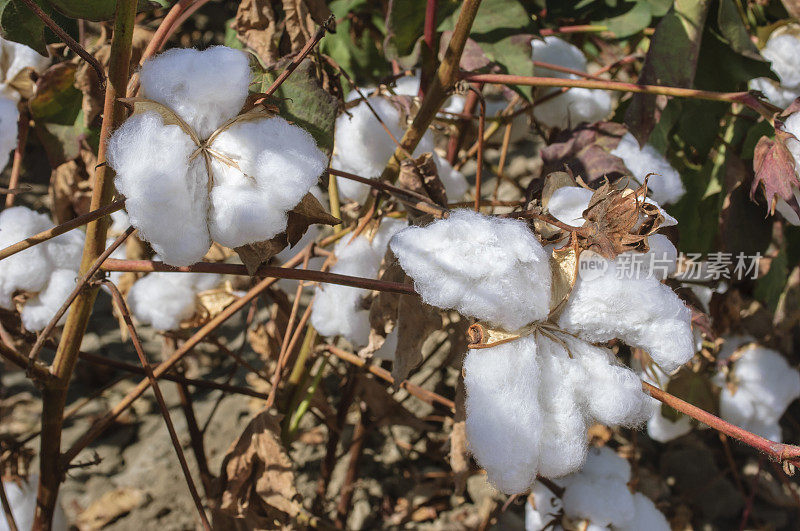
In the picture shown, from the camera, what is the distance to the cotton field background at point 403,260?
2.40ft

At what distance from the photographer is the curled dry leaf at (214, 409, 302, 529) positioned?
113cm

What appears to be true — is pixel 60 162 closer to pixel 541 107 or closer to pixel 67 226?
pixel 67 226

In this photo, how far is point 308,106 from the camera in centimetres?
87

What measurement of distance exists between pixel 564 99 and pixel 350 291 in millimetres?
666

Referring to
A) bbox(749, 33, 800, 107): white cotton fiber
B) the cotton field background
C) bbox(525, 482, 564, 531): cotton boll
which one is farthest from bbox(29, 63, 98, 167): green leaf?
bbox(749, 33, 800, 107): white cotton fiber

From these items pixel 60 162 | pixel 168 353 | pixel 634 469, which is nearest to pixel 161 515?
pixel 168 353

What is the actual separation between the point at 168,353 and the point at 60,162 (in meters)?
0.55

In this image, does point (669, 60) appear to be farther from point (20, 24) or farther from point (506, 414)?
point (20, 24)

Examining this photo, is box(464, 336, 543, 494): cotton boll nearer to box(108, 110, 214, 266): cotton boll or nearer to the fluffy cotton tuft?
box(108, 110, 214, 266): cotton boll

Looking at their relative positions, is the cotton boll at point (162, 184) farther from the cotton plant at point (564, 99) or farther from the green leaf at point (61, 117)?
the cotton plant at point (564, 99)

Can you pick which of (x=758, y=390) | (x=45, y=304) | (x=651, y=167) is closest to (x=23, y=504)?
(x=45, y=304)

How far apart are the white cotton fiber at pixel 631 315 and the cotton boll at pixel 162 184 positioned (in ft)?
1.36

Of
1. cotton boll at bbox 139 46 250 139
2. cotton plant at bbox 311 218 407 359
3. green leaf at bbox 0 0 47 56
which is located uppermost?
green leaf at bbox 0 0 47 56

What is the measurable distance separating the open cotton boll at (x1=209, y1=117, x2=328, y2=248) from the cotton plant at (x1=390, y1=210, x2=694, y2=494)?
130 mm
